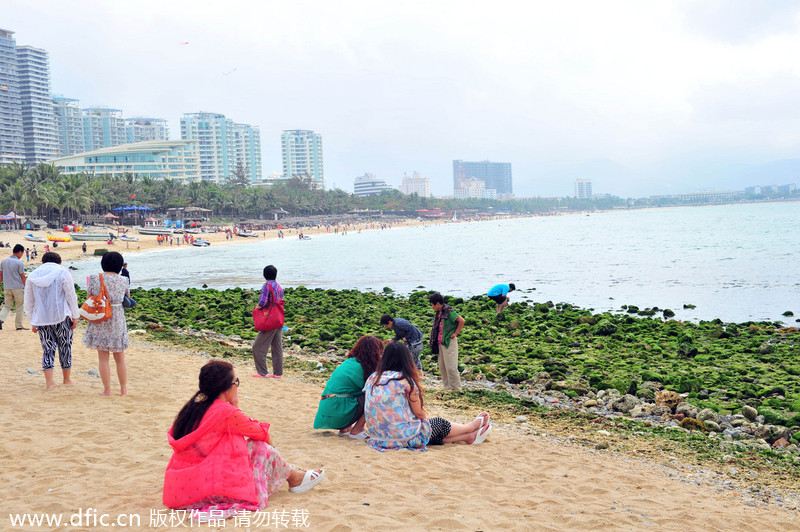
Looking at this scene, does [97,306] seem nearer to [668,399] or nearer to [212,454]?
[212,454]

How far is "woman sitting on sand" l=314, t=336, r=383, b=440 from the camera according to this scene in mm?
6672

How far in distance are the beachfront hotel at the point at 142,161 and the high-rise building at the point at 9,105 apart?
45.8m

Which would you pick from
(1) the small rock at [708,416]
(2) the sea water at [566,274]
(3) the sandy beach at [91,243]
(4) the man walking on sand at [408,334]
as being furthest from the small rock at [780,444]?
(3) the sandy beach at [91,243]

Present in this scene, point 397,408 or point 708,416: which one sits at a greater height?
point 397,408

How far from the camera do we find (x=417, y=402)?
6.18 metres

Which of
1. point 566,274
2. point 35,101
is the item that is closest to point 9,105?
point 35,101

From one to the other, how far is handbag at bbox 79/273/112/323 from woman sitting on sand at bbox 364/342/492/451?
10.7 feet

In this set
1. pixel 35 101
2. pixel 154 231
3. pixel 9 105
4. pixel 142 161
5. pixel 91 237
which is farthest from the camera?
pixel 35 101

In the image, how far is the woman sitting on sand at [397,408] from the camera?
20.1 feet

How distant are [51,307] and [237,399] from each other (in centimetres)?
428

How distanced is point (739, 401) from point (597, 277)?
85.4ft

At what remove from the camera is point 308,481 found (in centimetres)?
515

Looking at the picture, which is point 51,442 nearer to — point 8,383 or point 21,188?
point 8,383

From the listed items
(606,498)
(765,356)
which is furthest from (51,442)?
(765,356)
